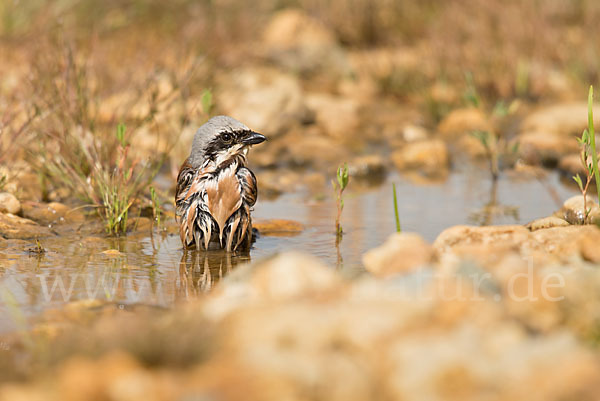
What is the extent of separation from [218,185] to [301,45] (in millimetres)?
→ 7730

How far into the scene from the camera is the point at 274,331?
10.2 feet

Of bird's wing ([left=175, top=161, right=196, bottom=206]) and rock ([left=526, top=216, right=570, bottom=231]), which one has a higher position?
bird's wing ([left=175, top=161, right=196, bottom=206])

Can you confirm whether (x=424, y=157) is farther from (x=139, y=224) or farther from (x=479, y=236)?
(x=479, y=236)

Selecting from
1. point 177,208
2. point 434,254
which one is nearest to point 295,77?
point 177,208

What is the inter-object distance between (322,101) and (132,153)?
3645 millimetres

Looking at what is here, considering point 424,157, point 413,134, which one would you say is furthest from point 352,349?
point 413,134

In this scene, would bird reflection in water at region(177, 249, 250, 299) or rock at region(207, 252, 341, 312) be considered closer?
rock at region(207, 252, 341, 312)

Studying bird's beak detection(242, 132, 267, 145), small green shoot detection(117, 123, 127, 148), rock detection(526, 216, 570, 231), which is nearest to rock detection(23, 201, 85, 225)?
small green shoot detection(117, 123, 127, 148)

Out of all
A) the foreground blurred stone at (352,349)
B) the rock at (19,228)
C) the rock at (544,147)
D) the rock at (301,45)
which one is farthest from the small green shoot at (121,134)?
the rock at (301,45)

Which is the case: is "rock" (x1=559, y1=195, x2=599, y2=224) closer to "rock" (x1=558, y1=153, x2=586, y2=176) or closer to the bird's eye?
"rock" (x1=558, y1=153, x2=586, y2=176)

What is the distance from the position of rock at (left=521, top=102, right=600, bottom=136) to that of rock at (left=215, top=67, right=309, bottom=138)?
2792mm

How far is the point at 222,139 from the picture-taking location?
573cm

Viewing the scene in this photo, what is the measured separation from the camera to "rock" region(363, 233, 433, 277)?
4.00m

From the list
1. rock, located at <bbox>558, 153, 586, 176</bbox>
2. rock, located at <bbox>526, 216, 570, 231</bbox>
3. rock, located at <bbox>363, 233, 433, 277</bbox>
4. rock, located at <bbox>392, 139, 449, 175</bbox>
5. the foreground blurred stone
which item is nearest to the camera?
the foreground blurred stone
